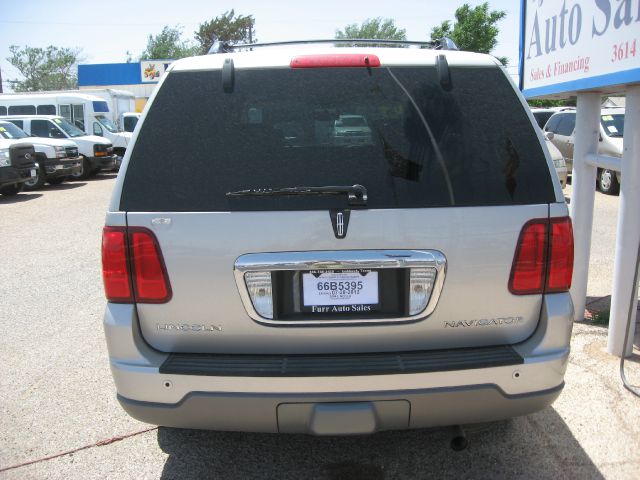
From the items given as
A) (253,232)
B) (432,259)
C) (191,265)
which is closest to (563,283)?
(432,259)

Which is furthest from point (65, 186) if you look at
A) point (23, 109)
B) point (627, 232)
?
point (627, 232)

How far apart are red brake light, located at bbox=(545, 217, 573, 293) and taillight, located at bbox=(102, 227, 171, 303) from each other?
1.59 m

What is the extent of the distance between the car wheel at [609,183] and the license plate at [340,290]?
1209 centimetres

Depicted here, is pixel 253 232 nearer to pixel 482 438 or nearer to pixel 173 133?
pixel 173 133

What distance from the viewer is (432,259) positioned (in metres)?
2.41

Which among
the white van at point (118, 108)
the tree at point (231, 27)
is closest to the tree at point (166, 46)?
the tree at point (231, 27)

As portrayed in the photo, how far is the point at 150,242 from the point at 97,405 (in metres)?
1.83

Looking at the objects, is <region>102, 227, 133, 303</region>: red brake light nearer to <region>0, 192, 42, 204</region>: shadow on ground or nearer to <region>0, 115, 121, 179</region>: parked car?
<region>0, 192, 42, 204</region>: shadow on ground

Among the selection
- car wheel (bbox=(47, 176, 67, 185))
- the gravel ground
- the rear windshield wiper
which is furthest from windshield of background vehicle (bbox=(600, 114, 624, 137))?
car wheel (bbox=(47, 176, 67, 185))

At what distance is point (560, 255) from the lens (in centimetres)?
252

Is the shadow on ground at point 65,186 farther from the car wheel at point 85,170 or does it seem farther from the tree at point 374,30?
the tree at point 374,30

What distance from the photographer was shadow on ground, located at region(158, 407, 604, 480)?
2.98 meters

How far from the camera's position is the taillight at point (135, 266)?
244cm

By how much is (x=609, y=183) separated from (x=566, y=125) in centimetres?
274
